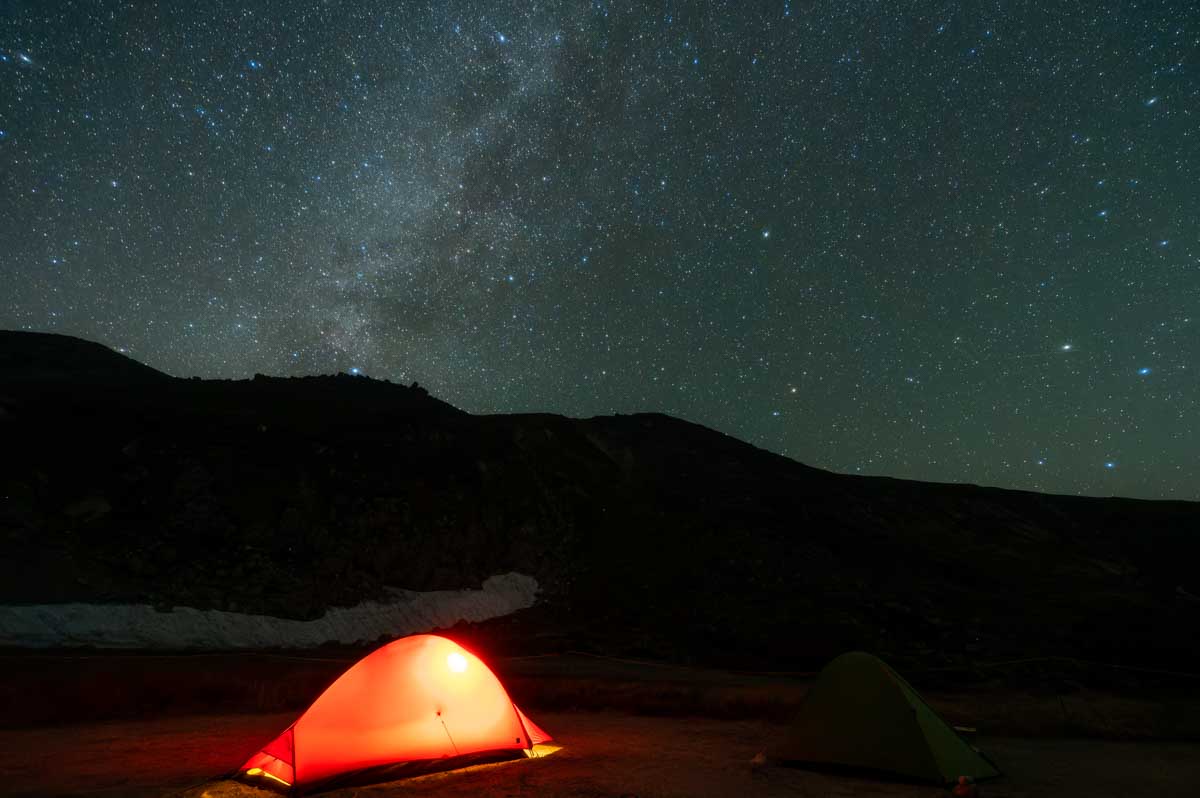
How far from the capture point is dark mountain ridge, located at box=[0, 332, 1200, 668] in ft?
73.7

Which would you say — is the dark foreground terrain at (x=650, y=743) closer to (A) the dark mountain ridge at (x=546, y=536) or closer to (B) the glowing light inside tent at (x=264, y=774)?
(B) the glowing light inside tent at (x=264, y=774)

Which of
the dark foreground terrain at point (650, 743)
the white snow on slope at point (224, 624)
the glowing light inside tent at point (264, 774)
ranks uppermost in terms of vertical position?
the white snow on slope at point (224, 624)

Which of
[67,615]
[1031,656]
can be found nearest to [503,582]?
[67,615]

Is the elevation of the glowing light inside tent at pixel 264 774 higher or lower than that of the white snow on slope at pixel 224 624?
lower

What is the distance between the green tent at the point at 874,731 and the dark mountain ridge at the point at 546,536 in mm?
12232

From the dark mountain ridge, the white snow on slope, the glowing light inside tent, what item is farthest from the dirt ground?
the dark mountain ridge

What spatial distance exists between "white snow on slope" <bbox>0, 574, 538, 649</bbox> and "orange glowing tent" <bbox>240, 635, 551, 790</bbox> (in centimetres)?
1366

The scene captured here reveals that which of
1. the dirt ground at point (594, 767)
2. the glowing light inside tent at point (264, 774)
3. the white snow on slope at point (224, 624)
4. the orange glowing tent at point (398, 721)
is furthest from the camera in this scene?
the white snow on slope at point (224, 624)

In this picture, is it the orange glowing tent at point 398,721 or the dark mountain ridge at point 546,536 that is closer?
the orange glowing tent at point 398,721

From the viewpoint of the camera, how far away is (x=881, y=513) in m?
46.2

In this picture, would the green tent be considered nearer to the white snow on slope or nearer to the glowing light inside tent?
the glowing light inside tent

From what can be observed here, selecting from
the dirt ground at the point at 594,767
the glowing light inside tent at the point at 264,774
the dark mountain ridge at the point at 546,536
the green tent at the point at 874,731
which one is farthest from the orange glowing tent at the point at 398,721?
the dark mountain ridge at the point at 546,536

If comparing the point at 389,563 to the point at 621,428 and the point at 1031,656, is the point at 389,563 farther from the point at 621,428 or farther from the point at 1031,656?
the point at 621,428

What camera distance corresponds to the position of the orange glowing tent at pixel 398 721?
8.40m
